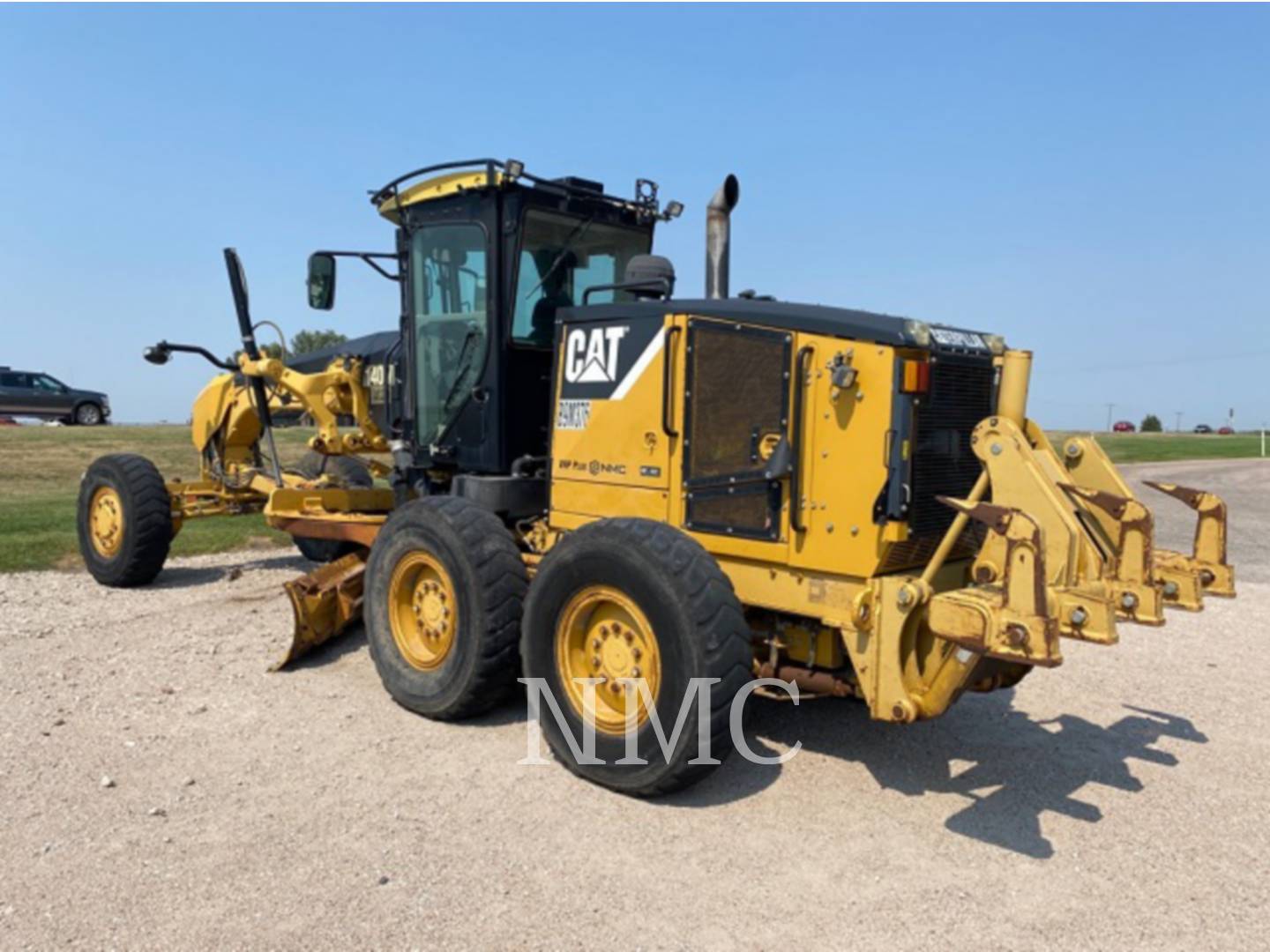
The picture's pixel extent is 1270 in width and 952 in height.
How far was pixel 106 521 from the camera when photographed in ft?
29.1

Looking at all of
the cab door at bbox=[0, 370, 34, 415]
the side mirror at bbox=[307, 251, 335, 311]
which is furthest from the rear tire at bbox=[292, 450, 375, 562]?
the cab door at bbox=[0, 370, 34, 415]

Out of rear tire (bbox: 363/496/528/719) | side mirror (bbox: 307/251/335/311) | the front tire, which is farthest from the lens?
the front tire

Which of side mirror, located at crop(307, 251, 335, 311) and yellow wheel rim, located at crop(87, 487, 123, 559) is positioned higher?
side mirror, located at crop(307, 251, 335, 311)

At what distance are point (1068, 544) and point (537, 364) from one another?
336 cm

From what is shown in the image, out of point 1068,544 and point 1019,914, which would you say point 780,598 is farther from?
point 1019,914

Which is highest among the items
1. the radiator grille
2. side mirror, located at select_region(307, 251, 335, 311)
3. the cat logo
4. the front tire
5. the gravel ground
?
side mirror, located at select_region(307, 251, 335, 311)

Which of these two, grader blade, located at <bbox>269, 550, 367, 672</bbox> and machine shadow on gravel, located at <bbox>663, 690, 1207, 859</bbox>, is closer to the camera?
machine shadow on gravel, located at <bbox>663, 690, 1207, 859</bbox>

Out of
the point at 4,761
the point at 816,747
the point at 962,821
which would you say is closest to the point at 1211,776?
the point at 962,821

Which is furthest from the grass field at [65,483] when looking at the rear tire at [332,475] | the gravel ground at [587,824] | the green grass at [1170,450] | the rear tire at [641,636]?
the rear tire at [641,636]

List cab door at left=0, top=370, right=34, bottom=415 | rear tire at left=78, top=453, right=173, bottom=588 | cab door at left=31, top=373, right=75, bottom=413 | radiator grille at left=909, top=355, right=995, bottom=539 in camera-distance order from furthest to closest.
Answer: cab door at left=31, top=373, right=75, bottom=413 < cab door at left=0, top=370, right=34, bottom=415 < rear tire at left=78, top=453, right=173, bottom=588 < radiator grille at left=909, top=355, right=995, bottom=539

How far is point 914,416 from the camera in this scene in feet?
14.0

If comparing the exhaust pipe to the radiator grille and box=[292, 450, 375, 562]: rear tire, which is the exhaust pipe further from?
box=[292, 450, 375, 562]: rear tire

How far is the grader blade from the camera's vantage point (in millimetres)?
6238

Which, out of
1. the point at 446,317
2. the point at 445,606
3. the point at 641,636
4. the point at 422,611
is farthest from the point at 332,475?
the point at 641,636
